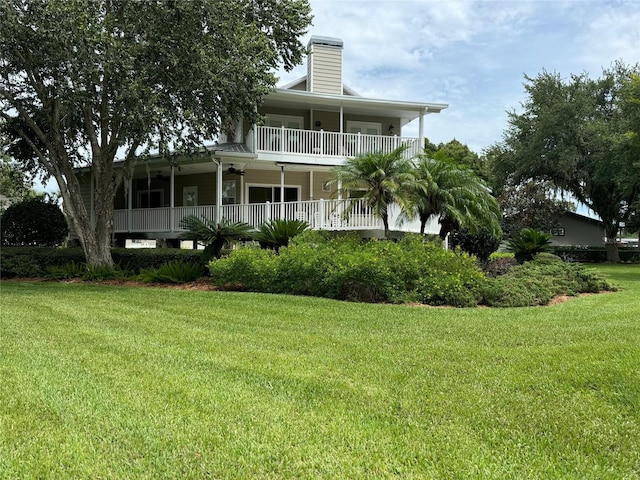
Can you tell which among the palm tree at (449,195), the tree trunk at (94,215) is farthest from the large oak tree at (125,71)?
the palm tree at (449,195)

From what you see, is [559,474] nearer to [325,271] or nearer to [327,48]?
[325,271]

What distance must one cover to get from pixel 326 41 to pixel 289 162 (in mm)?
5939

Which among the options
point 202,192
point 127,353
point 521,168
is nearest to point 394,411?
point 127,353

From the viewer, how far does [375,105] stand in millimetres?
19453

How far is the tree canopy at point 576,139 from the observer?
29406 millimetres

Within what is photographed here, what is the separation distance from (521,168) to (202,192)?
807 inches

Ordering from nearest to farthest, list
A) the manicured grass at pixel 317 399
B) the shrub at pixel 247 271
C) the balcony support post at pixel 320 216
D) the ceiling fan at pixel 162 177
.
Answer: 1. the manicured grass at pixel 317 399
2. the shrub at pixel 247 271
3. the balcony support post at pixel 320 216
4. the ceiling fan at pixel 162 177

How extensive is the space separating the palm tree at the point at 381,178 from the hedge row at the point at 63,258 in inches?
200

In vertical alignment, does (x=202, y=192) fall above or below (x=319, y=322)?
above

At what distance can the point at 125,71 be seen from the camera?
488 inches

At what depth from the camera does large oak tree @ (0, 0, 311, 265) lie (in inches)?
471

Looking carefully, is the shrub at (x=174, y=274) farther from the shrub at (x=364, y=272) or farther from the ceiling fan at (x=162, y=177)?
the ceiling fan at (x=162, y=177)

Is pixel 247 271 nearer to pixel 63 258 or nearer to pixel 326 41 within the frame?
pixel 63 258

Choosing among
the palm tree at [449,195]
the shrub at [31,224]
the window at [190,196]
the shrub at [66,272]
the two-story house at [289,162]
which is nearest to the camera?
the palm tree at [449,195]
